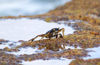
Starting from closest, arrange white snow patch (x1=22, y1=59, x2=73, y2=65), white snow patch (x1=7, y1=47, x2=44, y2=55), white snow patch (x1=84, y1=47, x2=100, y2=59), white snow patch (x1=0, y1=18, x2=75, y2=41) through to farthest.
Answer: white snow patch (x1=22, y1=59, x2=73, y2=65), white snow patch (x1=84, y1=47, x2=100, y2=59), white snow patch (x1=7, y1=47, x2=44, y2=55), white snow patch (x1=0, y1=18, x2=75, y2=41)

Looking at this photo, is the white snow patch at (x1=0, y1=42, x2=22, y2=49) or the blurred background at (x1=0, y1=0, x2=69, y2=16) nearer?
the white snow patch at (x1=0, y1=42, x2=22, y2=49)

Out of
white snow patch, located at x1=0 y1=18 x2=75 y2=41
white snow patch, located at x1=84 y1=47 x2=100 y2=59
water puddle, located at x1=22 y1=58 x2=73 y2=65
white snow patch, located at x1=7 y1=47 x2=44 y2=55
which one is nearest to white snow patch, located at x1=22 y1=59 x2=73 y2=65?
water puddle, located at x1=22 y1=58 x2=73 y2=65

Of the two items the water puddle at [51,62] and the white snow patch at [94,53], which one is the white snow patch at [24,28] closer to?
the white snow patch at [94,53]

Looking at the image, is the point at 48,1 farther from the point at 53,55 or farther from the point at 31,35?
the point at 53,55

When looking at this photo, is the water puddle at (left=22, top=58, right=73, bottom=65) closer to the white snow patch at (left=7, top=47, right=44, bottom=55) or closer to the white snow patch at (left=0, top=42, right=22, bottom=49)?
the white snow patch at (left=7, top=47, right=44, bottom=55)

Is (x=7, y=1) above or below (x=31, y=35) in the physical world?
above

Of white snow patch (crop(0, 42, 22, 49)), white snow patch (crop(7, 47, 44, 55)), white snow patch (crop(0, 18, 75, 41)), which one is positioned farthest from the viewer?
white snow patch (crop(0, 18, 75, 41))

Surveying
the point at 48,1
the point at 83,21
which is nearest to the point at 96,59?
the point at 83,21
